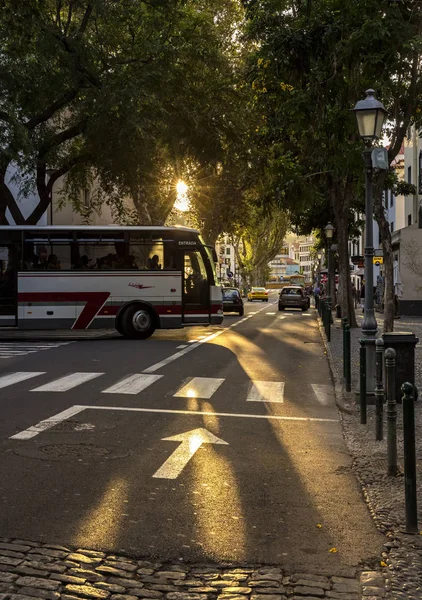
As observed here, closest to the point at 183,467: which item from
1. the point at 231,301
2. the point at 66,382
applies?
the point at 66,382

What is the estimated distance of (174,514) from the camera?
19.3 feet

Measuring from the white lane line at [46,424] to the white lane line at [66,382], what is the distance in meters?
1.85

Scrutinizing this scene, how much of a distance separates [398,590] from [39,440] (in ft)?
16.2

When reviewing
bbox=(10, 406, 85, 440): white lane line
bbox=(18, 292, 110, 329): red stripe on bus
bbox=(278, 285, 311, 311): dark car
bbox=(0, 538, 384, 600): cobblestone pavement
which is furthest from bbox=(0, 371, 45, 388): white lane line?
bbox=(278, 285, 311, 311): dark car

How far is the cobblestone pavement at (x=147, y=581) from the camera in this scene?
4352 millimetres

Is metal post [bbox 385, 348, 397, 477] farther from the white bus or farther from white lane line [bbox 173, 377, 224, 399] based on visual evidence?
the white bus

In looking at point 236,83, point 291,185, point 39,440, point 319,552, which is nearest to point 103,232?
point 291,185

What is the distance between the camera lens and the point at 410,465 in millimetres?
5496

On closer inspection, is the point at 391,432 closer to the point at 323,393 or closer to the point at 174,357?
the point at 323,393

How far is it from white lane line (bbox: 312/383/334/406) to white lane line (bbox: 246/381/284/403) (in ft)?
1.83

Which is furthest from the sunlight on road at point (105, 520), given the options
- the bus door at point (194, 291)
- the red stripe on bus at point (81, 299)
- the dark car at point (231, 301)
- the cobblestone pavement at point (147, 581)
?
the dark car at point (231, 301)

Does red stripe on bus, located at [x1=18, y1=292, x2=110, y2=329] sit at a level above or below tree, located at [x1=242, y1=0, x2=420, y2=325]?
below

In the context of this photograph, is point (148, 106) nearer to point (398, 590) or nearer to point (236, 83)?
point (236, 83)

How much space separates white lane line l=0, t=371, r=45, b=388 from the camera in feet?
43.3
